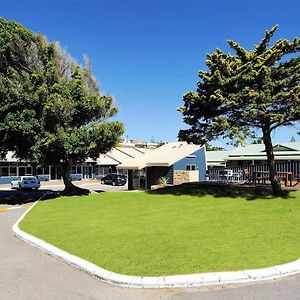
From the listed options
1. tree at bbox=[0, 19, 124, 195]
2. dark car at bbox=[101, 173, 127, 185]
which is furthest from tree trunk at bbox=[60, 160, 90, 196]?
dark car at bbox=[101, 173, 127, 185]

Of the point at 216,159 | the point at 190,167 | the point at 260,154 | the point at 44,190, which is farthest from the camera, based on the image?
the point at 216,159

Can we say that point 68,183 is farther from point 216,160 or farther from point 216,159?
point 216,159

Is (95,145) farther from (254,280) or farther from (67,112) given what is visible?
(254,280)

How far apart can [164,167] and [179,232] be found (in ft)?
82.1

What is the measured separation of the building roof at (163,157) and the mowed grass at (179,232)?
49.4ft

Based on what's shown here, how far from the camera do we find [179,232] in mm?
11680

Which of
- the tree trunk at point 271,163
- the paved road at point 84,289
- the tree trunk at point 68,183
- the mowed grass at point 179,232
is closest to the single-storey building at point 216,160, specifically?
the tree trunk at point 68,183

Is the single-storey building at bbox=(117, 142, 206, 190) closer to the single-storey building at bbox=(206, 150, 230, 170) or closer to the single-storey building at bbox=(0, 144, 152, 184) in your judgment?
Result: the single-storey building at bbox=(0, 144, 152, 184)

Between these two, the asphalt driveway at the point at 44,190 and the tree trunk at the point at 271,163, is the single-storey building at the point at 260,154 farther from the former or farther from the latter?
the tree trunk at the point at 271,163

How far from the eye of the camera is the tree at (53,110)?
26.0 meters

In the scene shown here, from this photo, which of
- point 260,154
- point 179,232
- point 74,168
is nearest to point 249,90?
point 179,232

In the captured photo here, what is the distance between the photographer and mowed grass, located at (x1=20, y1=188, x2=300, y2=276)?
836 centimetres

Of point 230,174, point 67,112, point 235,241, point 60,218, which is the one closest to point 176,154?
point 230,174

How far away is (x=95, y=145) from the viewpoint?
89.6 ft
